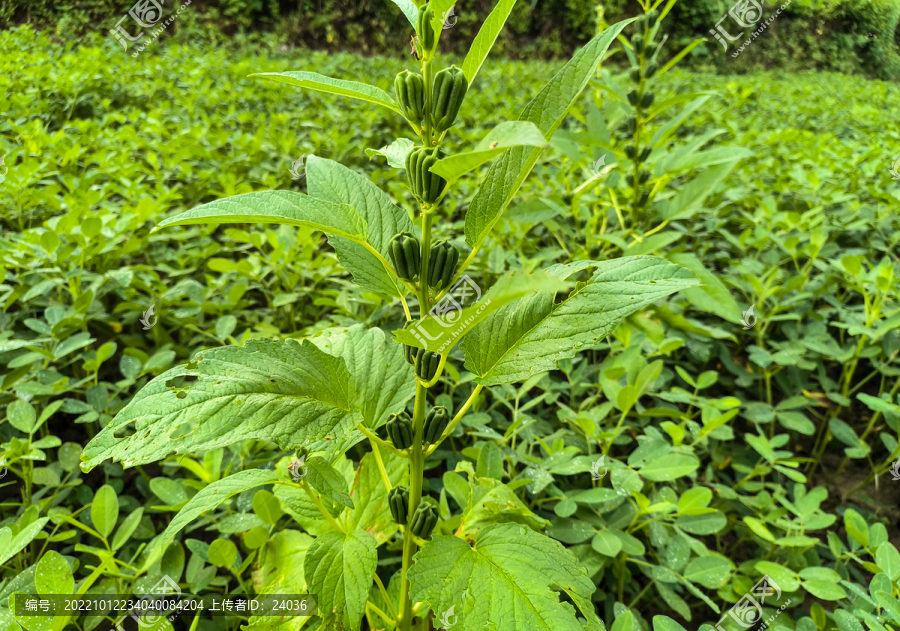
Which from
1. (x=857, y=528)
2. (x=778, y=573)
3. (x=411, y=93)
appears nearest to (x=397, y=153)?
(x=411, y=93)

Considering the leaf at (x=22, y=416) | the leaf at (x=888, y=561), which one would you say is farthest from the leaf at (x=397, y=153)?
the leaf at (x=888, y=561)

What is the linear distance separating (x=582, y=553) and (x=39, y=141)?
315 cm

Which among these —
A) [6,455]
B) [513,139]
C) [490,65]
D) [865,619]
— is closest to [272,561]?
[6,455]

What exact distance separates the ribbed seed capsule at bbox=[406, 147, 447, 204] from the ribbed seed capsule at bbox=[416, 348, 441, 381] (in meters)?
0.25

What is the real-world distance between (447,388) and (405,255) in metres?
0.91

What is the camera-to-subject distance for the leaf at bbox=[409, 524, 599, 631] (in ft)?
2.30

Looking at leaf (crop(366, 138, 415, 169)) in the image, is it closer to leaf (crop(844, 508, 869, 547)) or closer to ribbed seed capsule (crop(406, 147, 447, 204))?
ribbed seed capsule (crop(406, 147, 447, 204))

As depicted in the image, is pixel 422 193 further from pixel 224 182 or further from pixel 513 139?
pixel 224 182

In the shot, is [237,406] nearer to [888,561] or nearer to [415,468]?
[415,468]

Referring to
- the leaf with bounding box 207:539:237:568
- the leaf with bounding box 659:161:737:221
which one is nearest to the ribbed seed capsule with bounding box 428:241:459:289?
the leaf with bounding box 207:539:237:568

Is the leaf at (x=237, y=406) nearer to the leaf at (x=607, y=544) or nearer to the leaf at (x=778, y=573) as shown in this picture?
the leaf at (x=607, y=544)

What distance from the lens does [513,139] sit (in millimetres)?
534

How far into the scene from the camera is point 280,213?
669 mm

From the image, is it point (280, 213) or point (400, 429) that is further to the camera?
point (400, 429)
